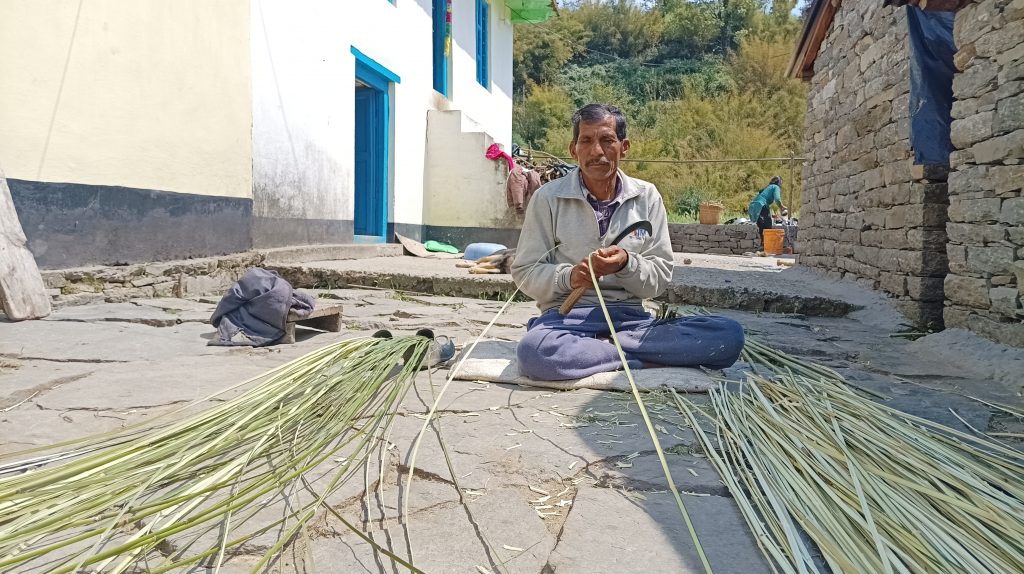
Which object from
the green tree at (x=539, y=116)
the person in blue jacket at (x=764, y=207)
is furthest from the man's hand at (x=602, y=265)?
the green tree at (x=539, y=116)

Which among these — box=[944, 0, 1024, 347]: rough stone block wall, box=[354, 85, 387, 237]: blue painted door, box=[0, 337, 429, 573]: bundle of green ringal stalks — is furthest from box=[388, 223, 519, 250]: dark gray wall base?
box=[0, 337, 429, 573]: bundle of green ringal stalks

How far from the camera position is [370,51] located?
707cm

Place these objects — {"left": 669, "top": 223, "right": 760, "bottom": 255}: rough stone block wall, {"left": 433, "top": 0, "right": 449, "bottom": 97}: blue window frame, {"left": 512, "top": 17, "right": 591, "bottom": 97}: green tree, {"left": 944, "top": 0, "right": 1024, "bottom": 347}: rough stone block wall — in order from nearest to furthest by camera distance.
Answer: {"left": 944, "top": 0, "right": 1024, "bottom": 347}: rough stone block wall → {"left": 433, "top": 0, "right": 449, "bottom": 97}: blue window frame → {"left": 669, "top": 223, "right": 760, "bottom": 255}: rough stone block wall → {"left": 512, "top": 17, "right": 591, "bottom": 97}: green tree

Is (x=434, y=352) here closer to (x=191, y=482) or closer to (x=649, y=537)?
(x=191, y=482)

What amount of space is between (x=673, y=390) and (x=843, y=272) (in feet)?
12.9

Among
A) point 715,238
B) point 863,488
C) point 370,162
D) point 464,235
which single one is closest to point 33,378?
point 863,488

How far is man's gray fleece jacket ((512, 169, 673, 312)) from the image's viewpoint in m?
2.37

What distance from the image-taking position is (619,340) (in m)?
2.34

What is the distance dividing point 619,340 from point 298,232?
14.1 ft

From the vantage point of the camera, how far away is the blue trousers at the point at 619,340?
2.18 m

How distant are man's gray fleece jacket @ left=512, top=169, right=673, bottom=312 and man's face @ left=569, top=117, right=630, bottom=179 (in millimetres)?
117

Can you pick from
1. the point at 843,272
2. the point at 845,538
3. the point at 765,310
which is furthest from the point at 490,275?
the point at 845,538

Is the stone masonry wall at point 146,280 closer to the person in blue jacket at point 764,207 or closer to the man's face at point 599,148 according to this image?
the man's face at point 599,148

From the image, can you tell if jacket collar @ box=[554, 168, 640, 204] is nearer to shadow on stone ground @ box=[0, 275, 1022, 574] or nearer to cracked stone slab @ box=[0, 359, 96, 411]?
shadow on stone ground @ box=[0, 275, 1022, 574]
